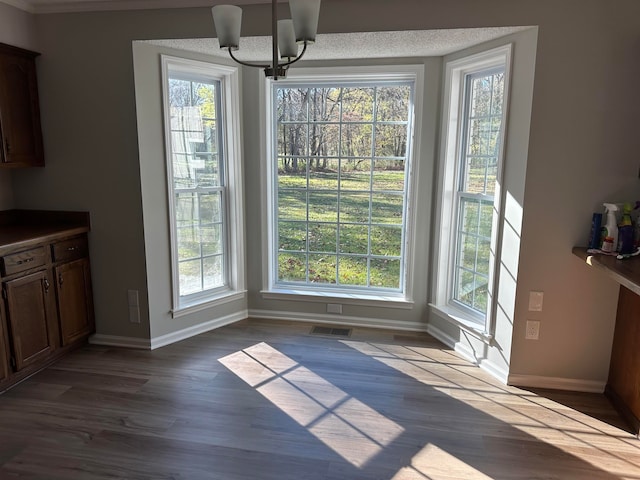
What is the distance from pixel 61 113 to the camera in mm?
3414

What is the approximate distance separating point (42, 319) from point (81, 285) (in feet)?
1.41

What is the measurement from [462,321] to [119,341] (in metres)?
2.82

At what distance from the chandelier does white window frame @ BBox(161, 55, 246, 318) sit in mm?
1850

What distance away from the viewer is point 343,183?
401 cm

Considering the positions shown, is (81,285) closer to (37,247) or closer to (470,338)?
(37,247)

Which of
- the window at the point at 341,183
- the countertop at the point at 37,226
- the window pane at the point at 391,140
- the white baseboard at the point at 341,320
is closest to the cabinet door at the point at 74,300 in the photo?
the countertop at the point at 37,226

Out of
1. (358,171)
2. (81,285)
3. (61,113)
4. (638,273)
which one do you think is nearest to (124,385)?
(81,285)

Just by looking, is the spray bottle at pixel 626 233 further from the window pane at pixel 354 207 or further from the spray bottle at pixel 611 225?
the window pane at pixel 354 207

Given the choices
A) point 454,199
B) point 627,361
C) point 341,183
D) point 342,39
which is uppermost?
point 342,39

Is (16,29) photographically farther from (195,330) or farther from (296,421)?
(296,421)

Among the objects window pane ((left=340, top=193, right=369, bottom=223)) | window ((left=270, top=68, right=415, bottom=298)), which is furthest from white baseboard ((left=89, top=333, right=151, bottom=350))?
window pane ((left=340, top=193, right=369, bottom=223))

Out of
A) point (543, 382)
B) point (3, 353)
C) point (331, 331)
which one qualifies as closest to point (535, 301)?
point (543, 382)

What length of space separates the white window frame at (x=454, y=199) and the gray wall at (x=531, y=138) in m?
0.22

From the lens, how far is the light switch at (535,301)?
2.94 m
